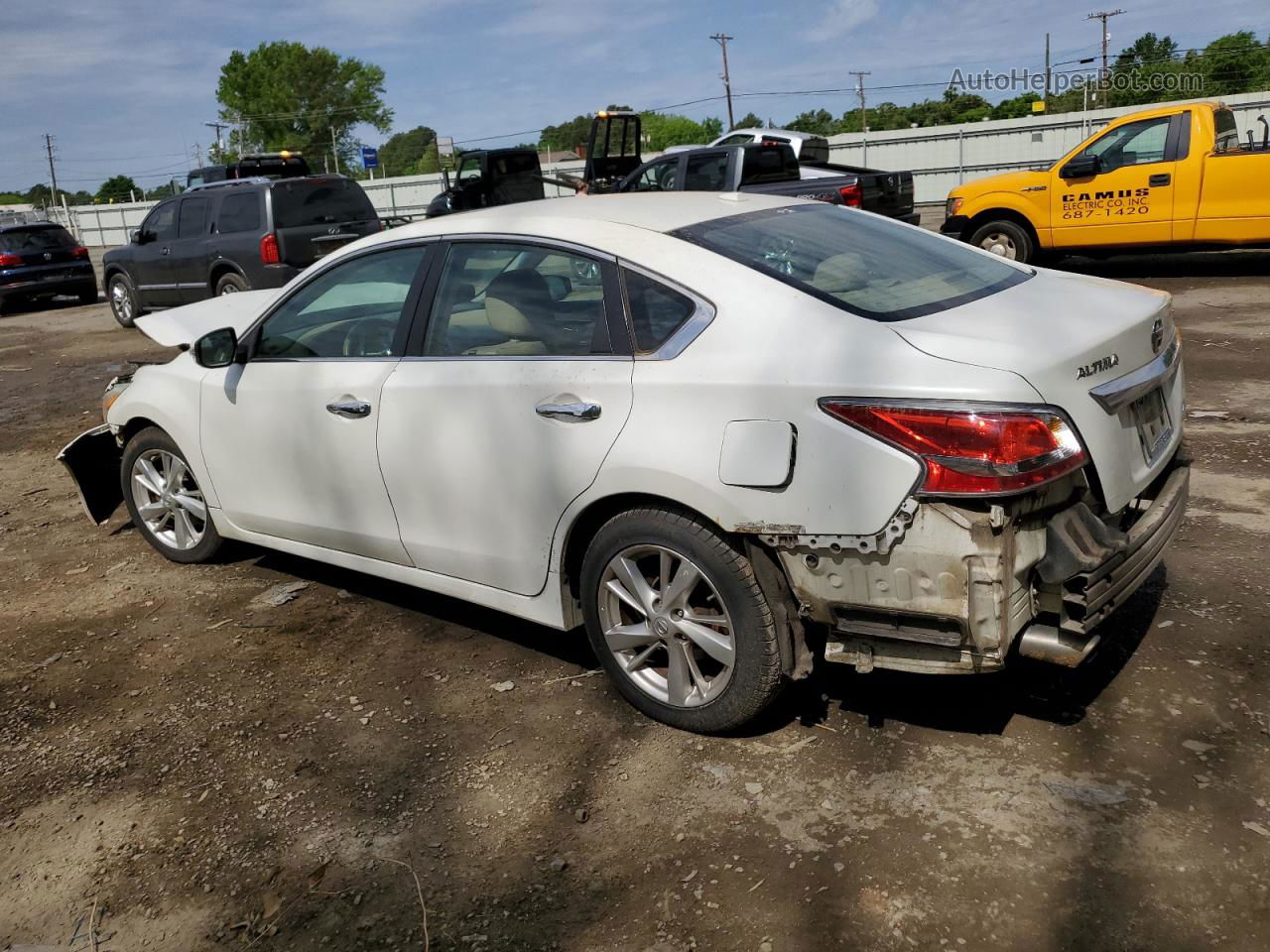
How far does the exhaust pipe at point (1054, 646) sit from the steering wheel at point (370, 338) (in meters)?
2.40

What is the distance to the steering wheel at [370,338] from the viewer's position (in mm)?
3975

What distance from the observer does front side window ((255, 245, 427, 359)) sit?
3.99 meters

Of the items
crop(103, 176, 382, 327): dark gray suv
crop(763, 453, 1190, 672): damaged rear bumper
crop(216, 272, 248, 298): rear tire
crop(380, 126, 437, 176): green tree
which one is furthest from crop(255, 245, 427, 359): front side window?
crop(380, 126, 437, 176): green tree

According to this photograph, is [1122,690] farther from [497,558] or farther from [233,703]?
[233,703]

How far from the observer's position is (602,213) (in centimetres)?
366

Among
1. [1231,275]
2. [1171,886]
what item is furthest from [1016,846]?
[1231,275]

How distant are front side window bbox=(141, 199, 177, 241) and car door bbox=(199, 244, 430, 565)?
417 inches

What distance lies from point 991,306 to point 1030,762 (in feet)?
4.45

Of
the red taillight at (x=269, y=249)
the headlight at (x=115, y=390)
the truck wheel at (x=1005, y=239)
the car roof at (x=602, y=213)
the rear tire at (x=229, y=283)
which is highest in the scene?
the red taillight at (x=269, y=249)

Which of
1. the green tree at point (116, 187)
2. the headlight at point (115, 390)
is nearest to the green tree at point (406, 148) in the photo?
the green tree at point (116, 187)

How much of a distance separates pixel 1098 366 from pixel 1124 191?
32.8 feet

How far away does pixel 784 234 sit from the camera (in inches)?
143

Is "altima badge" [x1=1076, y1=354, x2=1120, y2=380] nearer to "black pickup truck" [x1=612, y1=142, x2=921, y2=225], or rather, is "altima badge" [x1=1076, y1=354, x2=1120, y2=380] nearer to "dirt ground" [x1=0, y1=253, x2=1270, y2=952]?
"dirt ground" [x1=0, y1=253, x2=1270, y2=952]

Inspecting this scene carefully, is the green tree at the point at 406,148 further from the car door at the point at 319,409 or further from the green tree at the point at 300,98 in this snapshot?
the car door at the point at 319,409
